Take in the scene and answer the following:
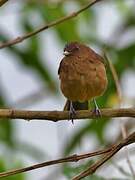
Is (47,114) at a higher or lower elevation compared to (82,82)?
lower

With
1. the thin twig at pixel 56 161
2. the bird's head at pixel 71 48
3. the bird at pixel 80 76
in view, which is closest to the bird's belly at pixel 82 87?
the bird at pixel 80 76

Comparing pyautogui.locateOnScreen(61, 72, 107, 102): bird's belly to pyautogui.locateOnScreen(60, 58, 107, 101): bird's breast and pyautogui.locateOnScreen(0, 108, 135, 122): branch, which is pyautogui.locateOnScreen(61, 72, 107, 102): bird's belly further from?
pyautogui.locateOnScreen(0, 108, 135, 122): branch

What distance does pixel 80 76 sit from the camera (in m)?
2.32

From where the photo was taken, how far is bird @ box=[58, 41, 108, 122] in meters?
2.30

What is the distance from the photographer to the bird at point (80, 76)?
90.7 inches

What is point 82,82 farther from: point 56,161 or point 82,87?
point 56,161

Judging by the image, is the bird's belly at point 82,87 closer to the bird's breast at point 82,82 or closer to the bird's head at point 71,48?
the bird's breast at point 82,82

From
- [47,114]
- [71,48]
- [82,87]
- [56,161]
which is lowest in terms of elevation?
[56,161]

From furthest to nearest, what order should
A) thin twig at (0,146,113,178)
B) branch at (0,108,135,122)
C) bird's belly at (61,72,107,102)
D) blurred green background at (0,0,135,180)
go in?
blurred green background at (0,0,135,180) → bird's belly at (61,72,107,102) → branch at (0,108,135,122) → thin twig at (0,146,113,178)

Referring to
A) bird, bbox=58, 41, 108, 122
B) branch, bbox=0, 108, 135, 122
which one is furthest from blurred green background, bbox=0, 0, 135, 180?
branch, bbox=0, 108, 135, 122

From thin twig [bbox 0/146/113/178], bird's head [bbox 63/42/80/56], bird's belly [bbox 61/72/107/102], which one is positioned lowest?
thin twig [bbox 0/146/113/178]

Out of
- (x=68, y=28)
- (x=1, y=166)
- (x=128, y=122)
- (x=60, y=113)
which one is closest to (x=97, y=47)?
(x=68, y=28)

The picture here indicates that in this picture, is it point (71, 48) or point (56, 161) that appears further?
point (71, 48)

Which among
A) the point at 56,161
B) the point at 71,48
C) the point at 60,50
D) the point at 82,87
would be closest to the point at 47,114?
the point at 56,161
